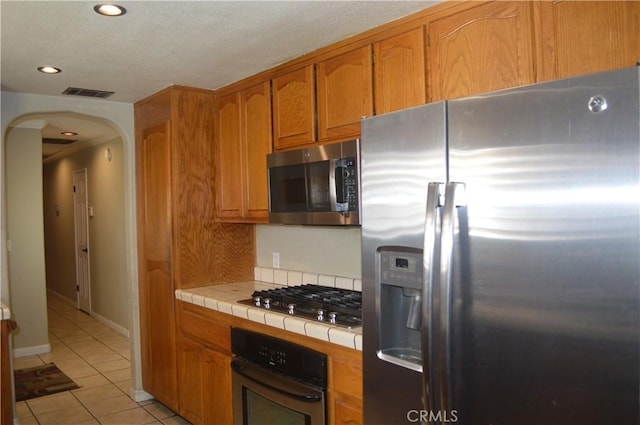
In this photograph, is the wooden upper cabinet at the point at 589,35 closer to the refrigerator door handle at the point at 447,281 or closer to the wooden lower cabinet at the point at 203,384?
the refrigerator door handle at the point at 447,281

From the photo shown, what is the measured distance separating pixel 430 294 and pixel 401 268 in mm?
191

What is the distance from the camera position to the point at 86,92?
3.46 metres

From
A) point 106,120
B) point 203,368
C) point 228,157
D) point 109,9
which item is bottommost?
point 203,368

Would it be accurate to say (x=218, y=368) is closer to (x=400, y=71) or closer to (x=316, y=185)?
(x=316, y=185)

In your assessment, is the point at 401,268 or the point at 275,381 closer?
the point at 401,268

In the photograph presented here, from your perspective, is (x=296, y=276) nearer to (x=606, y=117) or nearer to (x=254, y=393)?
(x=254, y=393)

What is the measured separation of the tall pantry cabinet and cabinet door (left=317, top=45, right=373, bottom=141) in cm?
116

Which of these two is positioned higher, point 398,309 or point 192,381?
point 398,309

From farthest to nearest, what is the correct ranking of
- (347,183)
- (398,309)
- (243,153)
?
→ (243,153)
(347,183)
(398,309)

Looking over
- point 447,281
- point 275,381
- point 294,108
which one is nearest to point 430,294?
point 447,281

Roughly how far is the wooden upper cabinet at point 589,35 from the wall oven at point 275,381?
1481 mm

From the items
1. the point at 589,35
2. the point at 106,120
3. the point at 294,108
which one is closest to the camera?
the point at 589,35

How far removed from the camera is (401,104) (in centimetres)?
221

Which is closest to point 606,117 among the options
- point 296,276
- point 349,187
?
point 349,187
